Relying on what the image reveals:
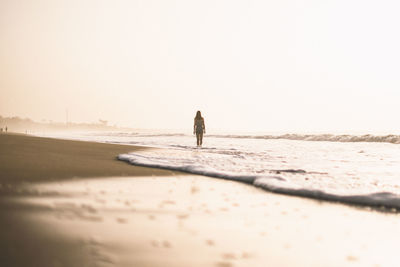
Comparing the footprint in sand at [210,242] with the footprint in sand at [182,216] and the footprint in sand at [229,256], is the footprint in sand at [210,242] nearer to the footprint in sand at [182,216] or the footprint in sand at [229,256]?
the footprint in sand at [229,256]

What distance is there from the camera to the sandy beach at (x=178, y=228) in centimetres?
227

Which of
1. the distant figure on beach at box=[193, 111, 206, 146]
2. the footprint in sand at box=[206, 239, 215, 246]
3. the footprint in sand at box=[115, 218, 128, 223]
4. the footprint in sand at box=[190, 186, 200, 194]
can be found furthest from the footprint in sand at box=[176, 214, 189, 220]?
the distant figure on beach at box=[193, 111, 206, 146]

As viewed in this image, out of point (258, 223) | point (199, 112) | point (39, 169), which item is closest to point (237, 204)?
point (258, 223)

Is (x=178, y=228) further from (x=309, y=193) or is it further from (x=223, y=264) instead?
(x=309, y=193)

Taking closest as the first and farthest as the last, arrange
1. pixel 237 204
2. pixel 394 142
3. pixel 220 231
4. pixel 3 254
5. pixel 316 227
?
pixel 3 254 → pixel 220 231 → pixel 316 227 → pixel 237 204 → pixel 394 142

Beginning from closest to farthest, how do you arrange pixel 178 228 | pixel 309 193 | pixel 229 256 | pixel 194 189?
pixel 229 256, pixel 178 228, pixel 309 193, pixel 194 189

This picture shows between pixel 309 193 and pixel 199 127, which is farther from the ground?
pixel 199 127

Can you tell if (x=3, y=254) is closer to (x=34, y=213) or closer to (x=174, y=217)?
(x=34, y=213)

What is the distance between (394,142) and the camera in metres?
24.2

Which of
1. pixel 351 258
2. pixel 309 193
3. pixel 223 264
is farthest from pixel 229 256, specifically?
pixel 309 193

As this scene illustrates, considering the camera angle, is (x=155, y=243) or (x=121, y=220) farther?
(x=121, y=220)

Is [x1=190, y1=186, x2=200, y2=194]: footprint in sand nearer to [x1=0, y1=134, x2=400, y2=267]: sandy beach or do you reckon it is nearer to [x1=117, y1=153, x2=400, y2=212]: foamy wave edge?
[x1=0, y1=134, x2=400, y2=267]: sandy beach

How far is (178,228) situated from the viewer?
299 cm

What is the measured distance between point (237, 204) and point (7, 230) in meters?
2.48
